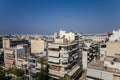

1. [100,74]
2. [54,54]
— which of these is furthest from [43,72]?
[100,74]

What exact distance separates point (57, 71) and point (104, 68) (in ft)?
52.1

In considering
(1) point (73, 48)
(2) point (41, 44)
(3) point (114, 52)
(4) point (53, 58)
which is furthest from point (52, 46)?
(2) point (41, 44)

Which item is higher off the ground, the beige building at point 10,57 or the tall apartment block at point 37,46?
the tall apartment block at point 37,46

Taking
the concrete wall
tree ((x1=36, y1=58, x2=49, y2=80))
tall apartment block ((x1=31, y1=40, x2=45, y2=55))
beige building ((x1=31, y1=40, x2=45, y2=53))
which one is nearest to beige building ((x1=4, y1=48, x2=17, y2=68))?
tall apartment block ((x1=31, y1=40, x2=45, y2=55))

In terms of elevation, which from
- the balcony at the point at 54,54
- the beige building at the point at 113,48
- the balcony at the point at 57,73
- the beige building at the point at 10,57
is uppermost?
the beige building at the point at 113,48

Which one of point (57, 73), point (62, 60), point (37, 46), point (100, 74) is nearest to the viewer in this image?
point (100, 74)

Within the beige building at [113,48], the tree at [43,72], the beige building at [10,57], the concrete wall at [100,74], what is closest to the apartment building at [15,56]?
the beige building at [10,57]

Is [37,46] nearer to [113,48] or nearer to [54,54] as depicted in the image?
[54,54]

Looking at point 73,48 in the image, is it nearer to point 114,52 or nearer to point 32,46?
point 114,52

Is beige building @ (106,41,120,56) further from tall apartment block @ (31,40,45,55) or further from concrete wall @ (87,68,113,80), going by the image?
tall apartment block @ (31,40,45,55)

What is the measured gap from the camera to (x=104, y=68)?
72.4ft

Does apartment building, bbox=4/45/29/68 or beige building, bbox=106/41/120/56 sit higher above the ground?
beige building, bbox=106/41/120/56

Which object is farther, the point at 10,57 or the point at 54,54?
the point at 10,57

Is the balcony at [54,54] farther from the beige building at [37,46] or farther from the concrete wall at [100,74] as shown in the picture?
the beige building at [37,46]
